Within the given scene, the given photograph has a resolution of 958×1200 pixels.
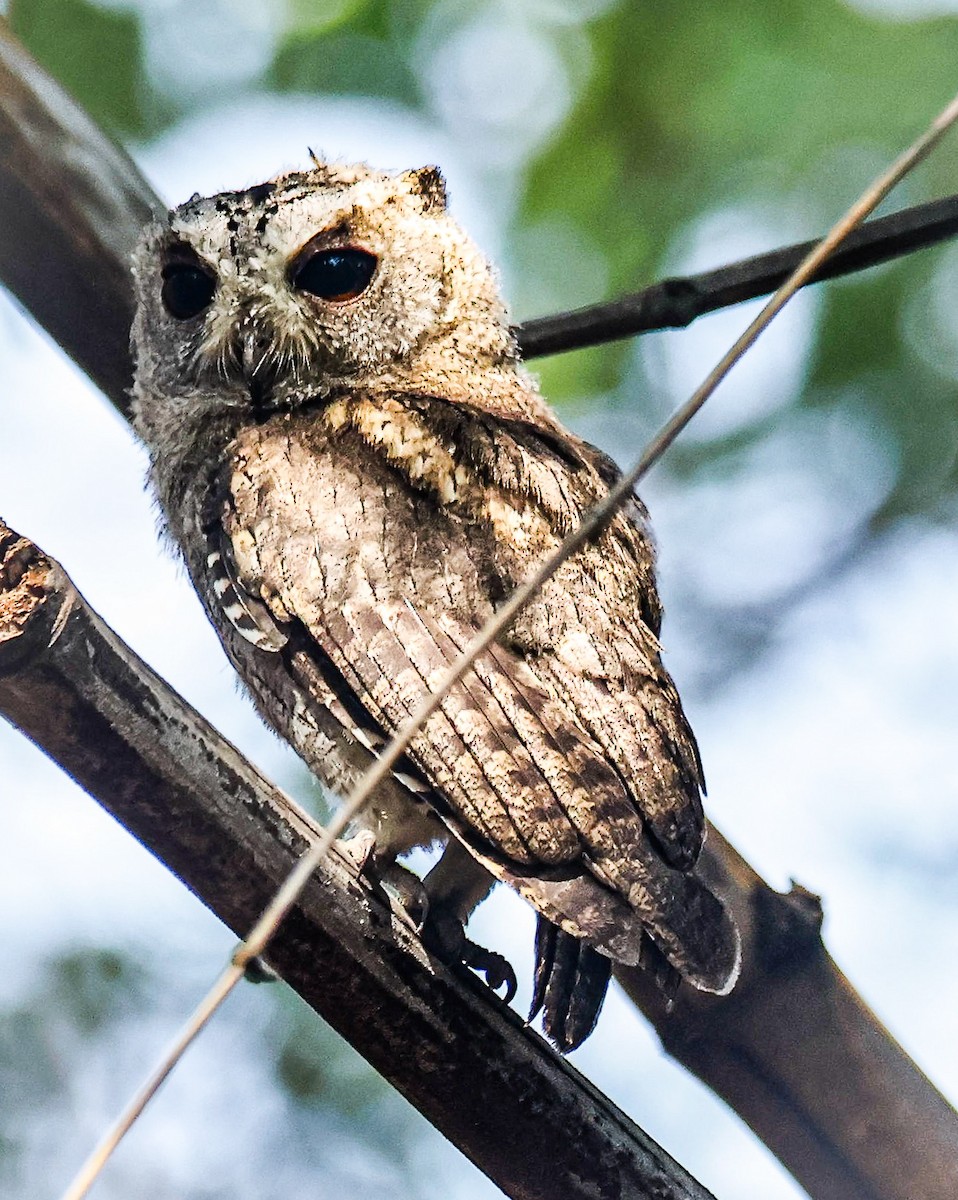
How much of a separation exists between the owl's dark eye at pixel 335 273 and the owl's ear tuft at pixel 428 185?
34cm

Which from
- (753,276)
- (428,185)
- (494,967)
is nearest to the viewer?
(753,276)

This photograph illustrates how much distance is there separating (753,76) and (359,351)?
1106mm

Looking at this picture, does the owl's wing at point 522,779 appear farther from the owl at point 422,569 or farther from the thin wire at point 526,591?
the thin wire at point 526,591

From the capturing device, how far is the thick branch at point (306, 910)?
4.86ft

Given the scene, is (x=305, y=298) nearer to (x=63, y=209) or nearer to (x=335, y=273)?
(x=335, y=273)

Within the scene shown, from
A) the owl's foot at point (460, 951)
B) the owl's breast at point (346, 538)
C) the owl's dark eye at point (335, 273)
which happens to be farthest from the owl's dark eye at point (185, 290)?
the owl's foot at point (460, 951)

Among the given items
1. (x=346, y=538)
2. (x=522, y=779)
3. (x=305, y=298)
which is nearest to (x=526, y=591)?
(x=522, y=779)

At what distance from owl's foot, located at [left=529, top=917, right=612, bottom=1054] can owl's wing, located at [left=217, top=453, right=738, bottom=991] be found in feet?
0.35

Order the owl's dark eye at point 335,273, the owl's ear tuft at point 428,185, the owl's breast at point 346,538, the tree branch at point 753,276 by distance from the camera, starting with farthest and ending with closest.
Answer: the owl's ear tuft at point 428,185 < the owl's dark eye at point 335,273 < the owl's breast at point 346,538 < the tree branch at point 753,276

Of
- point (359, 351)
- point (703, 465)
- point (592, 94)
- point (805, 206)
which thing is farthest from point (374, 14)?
point (703, 465)

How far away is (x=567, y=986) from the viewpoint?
2059 millimetres

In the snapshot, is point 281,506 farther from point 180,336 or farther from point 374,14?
point 374,14

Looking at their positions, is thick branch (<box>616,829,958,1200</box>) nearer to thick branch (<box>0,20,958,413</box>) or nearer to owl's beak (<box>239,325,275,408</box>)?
thick branch (<box>0,20,958,413</box>)

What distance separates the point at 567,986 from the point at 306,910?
0.50m
